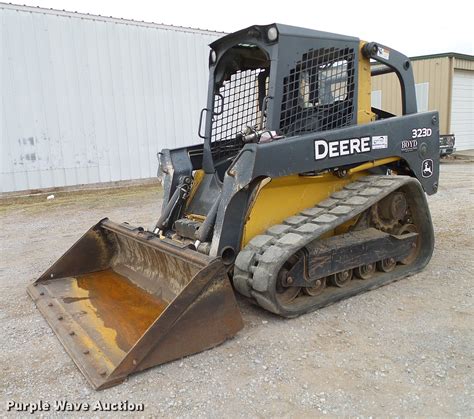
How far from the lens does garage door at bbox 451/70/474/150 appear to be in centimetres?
1804

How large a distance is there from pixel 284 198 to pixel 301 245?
0.60m

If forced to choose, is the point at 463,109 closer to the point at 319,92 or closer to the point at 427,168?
the point at 427,168

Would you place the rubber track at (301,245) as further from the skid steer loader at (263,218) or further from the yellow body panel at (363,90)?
the yellow body panel at (363,90)

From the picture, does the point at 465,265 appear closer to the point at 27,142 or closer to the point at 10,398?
the point at 10,398

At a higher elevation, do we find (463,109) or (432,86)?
(432,86)

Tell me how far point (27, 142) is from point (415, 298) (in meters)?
9.53

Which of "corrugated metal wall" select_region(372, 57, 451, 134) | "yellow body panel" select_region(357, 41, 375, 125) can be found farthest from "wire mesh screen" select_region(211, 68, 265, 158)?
"corrugated metal wall" select_region(372, 57, 451, 134)

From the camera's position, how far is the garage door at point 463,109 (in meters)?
18.0

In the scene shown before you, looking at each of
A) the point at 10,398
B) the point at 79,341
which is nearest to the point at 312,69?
the point at 79,341

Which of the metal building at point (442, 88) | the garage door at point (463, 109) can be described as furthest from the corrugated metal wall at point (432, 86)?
the garage door at point (463, 109)

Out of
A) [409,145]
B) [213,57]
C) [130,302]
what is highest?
[213,57]

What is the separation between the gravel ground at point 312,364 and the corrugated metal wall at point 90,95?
23.2ft

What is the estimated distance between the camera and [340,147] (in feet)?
12.5

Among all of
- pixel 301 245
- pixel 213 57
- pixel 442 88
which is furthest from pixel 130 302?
pixel 442 88
